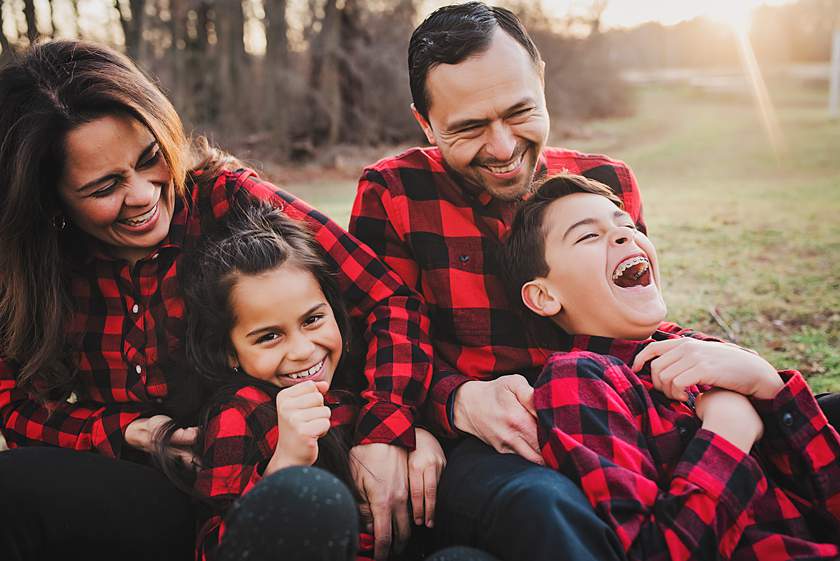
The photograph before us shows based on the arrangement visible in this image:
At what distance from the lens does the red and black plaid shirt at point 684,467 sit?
160 centimetres

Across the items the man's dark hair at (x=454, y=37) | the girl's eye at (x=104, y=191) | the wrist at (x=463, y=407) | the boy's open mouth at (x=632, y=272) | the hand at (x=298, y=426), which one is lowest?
the wrist at (x=463, y=407)

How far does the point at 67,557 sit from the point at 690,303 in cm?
328

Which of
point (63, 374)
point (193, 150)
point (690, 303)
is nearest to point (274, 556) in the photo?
point (63, 374)

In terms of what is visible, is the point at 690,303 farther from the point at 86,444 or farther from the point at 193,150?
the point at 86,444

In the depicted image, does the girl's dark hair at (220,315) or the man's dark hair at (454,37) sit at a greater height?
the man's dark hair at (454,37)

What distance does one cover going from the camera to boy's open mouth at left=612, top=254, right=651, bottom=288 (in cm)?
211

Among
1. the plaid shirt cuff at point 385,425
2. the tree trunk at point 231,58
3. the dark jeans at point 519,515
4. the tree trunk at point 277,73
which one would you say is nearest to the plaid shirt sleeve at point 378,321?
the plaid shirt cuff at point 385,425

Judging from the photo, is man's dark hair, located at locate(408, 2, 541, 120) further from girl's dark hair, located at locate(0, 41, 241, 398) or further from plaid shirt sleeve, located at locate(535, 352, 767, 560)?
plaid shirt sleeve, located at locate(535, 352, 767, 560)

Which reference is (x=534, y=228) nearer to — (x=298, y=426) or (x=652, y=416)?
(x=652, y=416)

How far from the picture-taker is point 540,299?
2223 millimetres

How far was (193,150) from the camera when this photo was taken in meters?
2.57

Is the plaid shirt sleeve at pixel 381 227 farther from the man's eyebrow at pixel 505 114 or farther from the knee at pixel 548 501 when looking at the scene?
the knee at pixel 548 501

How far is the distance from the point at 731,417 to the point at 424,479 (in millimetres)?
823

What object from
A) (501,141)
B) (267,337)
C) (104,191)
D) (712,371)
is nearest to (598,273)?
(712,371)
